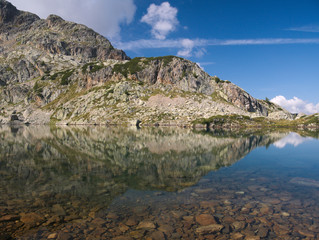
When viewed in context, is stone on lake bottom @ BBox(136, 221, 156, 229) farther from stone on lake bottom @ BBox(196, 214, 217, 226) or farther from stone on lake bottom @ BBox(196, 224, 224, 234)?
stone on lake bottom @ BBox(196, 214, 217, 226)

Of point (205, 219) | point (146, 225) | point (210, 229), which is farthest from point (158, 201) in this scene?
point (210, 229)

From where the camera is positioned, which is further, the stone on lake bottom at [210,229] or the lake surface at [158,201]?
the lake surface at [158,201]

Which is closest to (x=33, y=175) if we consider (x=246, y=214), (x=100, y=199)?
(x=100, y=199)

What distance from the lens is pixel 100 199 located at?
1588 centimetres

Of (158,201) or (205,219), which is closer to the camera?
(205,219)

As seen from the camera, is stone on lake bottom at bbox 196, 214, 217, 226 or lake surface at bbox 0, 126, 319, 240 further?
stone on lake bottom at bbox 196, 214, 217, 226

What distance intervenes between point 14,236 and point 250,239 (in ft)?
39.6

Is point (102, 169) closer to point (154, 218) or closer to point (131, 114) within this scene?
point (154, 218)

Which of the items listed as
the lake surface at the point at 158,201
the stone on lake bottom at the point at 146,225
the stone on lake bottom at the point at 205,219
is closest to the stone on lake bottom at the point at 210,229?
the lake surface at the point at 158,201

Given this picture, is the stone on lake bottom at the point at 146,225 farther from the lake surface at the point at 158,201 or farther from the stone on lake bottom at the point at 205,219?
the stone on lake bottom at the point at 205,219

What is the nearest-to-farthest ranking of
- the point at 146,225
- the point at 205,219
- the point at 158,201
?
the point at 146,225
the point at 205,219
the point at 158,201

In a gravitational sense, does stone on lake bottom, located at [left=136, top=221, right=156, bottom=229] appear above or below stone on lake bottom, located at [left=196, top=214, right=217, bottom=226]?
below

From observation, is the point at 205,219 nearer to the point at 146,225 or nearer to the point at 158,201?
the point at 146,225

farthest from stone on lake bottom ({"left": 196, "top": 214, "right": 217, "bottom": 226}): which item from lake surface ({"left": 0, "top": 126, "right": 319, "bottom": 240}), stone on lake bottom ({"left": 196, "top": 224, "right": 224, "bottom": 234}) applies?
stone on lake bottom ({"left": 196, "top": 224, "right": 224, "bottom": 234})
